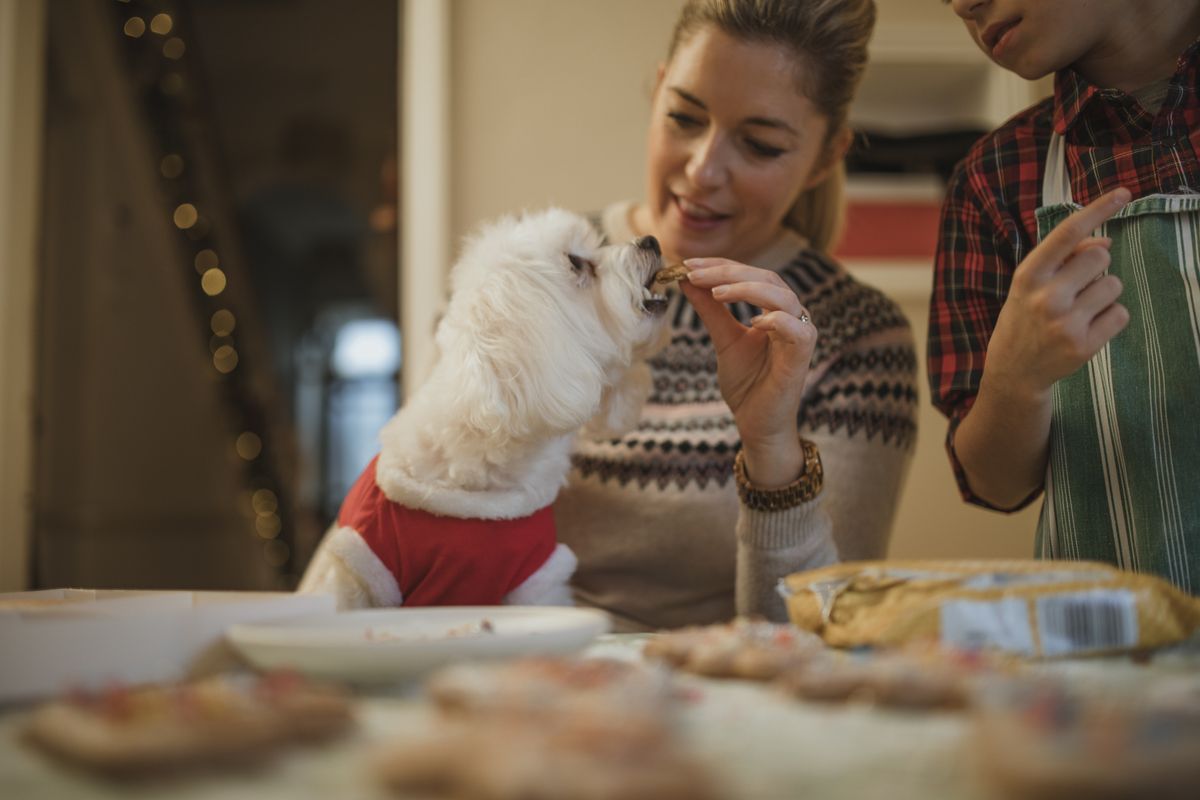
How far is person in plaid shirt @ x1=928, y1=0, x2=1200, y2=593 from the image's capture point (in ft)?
3.46

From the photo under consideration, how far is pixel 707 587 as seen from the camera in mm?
1452

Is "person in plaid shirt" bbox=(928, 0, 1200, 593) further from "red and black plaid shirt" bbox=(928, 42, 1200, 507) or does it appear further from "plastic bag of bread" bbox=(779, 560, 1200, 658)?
"plastic bag of bread" bbox=(779, 560, 1200, 658)

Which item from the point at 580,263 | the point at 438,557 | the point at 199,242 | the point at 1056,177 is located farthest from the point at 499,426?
the point at 199,242

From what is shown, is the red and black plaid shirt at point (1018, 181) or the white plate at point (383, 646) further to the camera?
the red and black plaid shirt at point (1018, 181)

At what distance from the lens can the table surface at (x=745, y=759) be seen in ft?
1.29

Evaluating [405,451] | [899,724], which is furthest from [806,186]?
[899,724]

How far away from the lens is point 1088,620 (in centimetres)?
66

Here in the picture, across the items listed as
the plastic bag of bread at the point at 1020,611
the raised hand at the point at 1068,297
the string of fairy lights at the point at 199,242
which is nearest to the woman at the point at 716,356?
the raised hand at the point at 1068,297

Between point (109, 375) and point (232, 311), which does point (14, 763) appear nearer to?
point (109, 375)

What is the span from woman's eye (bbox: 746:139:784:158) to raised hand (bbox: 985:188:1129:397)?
0.59 meters

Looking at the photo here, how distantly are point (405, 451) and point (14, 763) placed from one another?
0.82 metres

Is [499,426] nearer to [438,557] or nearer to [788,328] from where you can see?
→ [438,557]

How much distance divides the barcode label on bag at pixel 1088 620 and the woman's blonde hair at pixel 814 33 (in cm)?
96

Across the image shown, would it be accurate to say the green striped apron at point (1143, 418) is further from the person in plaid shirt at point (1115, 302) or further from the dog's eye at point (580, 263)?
the dog's eye at point (580, 263)
